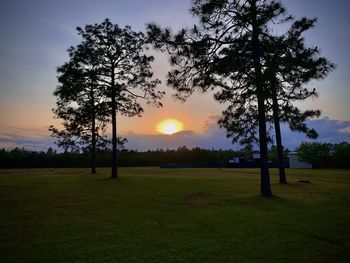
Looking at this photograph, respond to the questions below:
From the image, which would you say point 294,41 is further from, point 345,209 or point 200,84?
point 345,209

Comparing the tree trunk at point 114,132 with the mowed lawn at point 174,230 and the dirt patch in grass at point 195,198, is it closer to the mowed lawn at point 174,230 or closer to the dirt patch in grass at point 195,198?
the dirt patch in grass at point 195,198

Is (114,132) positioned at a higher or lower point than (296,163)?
higher

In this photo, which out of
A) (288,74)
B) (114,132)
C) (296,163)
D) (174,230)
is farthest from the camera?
(296,163)

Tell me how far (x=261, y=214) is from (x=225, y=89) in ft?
24.2

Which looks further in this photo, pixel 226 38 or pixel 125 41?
pixel 125 41

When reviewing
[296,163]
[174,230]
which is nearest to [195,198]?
[174,230]

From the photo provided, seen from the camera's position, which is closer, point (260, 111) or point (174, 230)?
point (174, 230)

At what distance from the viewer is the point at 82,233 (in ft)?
29.0

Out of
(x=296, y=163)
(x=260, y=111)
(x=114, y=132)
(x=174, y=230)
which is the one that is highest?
(x=114, y=132)

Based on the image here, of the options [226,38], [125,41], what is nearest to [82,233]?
[226,38]

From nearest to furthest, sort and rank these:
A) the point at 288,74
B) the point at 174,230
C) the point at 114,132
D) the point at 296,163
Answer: the point at 174,230, the point at 288,74, the point at 114,132, the point at 296,163

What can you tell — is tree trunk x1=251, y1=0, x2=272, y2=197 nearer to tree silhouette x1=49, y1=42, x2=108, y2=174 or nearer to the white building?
tree silhouette x1=49, y1=42, x2=108, y2=174

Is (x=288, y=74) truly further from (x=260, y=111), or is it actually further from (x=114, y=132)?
(x=114, y=132)

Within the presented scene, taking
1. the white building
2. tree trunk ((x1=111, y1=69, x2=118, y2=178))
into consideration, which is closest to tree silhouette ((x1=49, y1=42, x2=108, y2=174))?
tree trunk ((x1=111, y1=69, x2=118, y2=178))
